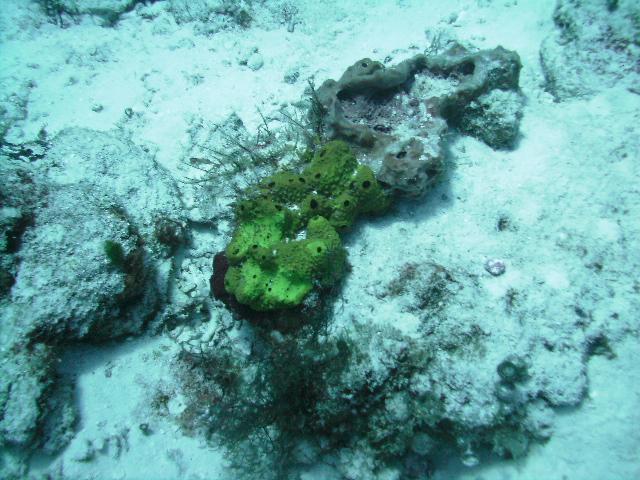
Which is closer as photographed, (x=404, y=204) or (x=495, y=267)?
(x=495, y=267)

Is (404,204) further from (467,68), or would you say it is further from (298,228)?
(467,68)

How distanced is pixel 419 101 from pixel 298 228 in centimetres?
210

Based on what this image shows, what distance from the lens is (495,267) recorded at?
341 centimetres

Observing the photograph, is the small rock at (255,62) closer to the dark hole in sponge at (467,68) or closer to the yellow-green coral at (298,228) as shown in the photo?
the yellow-green coral at (298,228)

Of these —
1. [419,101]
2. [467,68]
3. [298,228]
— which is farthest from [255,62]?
[298,228]

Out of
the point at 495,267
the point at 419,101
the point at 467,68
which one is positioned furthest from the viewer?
the point at 467,68

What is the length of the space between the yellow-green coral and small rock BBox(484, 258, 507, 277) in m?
1.16

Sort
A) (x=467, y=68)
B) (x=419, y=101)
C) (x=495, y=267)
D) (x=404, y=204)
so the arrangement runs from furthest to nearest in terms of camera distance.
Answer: (x=467, y=68), (x=419, y=101), (x=404, y=204), (x=495, y=267)

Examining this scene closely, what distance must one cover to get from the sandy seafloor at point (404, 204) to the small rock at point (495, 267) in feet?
0.18

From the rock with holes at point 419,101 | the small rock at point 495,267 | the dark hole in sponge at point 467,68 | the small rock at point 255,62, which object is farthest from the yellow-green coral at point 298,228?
the small rock at point 255,62

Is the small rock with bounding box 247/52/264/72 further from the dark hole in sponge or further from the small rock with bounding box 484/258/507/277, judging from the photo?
the small rock with bounding box 484/258/507/277

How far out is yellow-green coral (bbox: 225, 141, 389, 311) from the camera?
10.3 ft

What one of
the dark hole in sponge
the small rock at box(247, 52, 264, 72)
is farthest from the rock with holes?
the small rock at box(247, 52, 264, 72)

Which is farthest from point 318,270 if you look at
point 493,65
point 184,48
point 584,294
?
point 184,48
